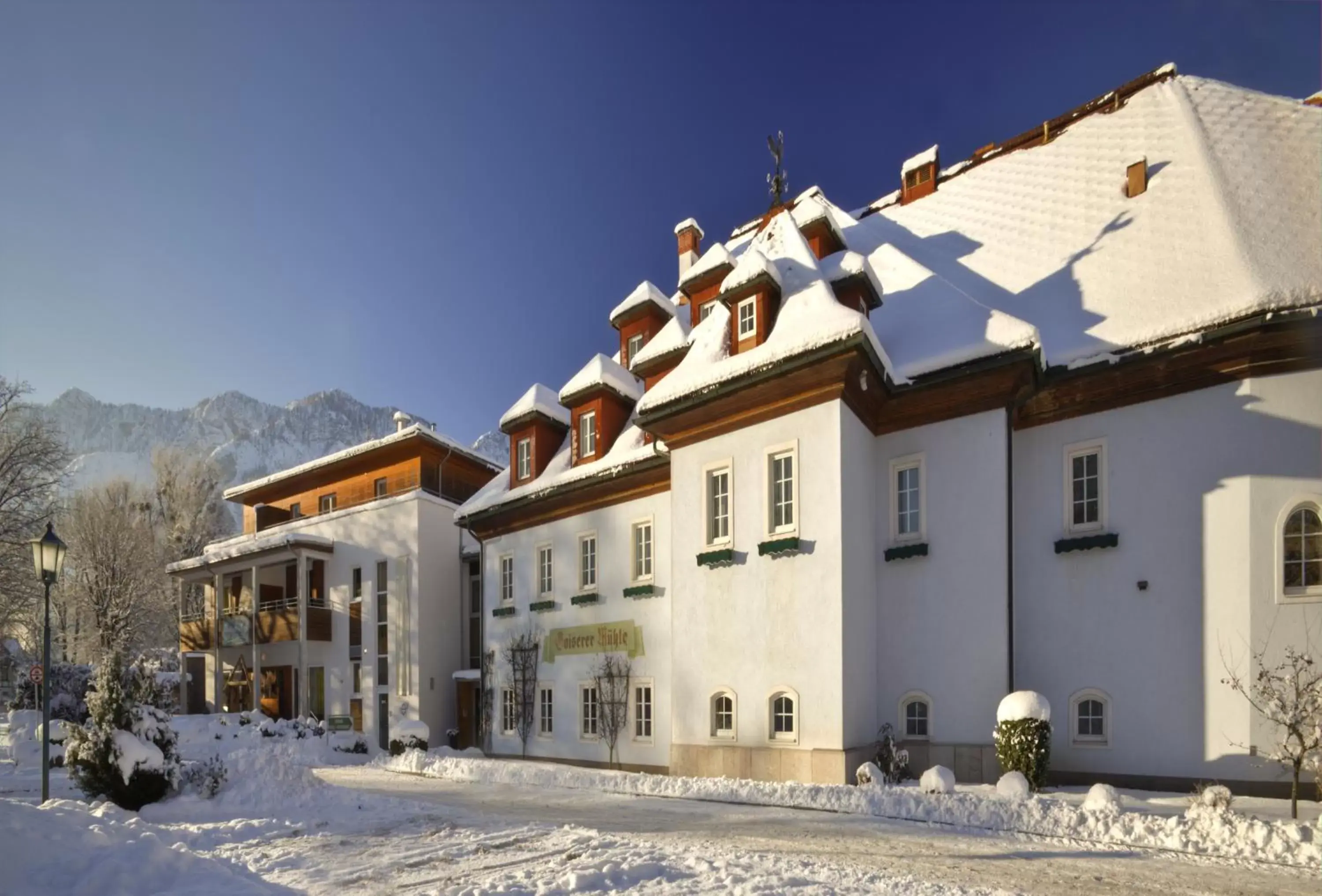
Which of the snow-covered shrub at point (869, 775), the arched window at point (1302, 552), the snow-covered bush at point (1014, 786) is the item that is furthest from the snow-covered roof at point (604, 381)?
the arched window at point (1302, 552)

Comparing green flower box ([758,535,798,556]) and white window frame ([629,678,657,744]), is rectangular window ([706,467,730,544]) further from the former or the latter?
white window frame ([629,678,657,744])

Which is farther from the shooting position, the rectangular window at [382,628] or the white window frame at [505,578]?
the rectangular window at [382,628]

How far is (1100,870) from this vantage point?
7918mm

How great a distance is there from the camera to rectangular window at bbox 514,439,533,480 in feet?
73.8

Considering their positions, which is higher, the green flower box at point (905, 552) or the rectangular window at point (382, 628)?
the green flower box at point (905, 552)

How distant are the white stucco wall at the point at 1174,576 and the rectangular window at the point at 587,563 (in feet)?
33.6

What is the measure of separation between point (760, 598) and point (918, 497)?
3.63 meters

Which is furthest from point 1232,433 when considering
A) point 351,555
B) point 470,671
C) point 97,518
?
point 97,518

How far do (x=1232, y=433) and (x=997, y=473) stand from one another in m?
3.57

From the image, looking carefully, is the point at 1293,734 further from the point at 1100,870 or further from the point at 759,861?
the point at 759,861

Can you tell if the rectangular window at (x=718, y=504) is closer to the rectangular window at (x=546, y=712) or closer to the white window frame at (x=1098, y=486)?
the white window frame at (x=1098, y=486)

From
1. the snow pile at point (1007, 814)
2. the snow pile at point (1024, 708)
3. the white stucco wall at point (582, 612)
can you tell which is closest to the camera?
the snow pile at point (1007, 814)

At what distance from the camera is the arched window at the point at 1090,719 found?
12828 mm

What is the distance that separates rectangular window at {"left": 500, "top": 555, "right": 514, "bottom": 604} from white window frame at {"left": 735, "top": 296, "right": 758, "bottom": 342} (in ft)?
34.2
